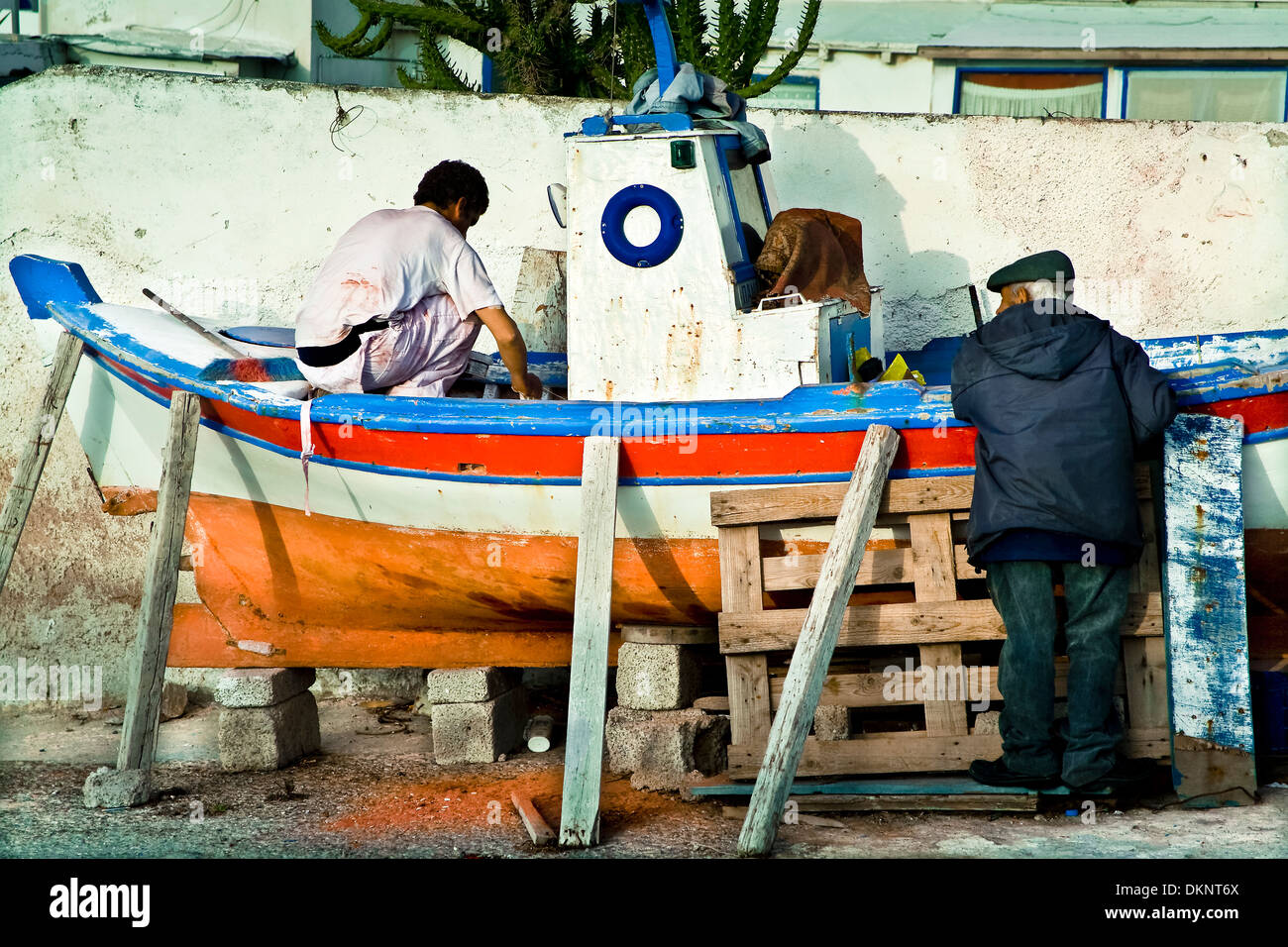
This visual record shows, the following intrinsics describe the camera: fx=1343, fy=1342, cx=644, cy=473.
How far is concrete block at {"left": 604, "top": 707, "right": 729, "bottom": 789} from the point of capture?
5.05m

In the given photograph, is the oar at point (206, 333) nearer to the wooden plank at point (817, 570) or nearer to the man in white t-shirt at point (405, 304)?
the man in white t-shirt at point (405, 304)

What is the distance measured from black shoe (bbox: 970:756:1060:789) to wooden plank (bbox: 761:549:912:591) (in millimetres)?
704

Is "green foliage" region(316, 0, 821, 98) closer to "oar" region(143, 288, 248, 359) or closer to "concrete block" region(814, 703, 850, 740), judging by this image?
"oar" region(143, 288, 248, 359)

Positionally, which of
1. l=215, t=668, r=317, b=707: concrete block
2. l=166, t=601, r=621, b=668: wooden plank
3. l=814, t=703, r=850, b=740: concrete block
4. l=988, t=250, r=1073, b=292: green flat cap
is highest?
l=988, t=250, r=1073, b=292: green flat cap

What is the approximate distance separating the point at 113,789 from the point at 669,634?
2136mm

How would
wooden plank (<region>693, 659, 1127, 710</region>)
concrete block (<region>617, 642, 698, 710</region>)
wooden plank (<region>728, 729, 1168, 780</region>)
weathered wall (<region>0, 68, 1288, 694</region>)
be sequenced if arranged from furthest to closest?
weathered wall (<region>0, 68, 1288, 694</region>) → concrete block (<region>617, 642, 698, 710</region>) → wooden plank (<region>693, 659, 1127, 710</region>) → wooden plank (<region>728, 729, 1168, 780</region>)

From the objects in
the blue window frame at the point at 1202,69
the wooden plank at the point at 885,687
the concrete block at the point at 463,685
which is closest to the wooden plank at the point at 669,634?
the wooden plank at the point at 885,687

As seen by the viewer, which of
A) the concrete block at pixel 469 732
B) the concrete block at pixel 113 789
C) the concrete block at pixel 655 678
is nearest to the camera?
the concrete block at pixel 113 789

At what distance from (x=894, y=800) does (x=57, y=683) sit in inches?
167

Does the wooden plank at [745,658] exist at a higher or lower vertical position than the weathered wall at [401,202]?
lower

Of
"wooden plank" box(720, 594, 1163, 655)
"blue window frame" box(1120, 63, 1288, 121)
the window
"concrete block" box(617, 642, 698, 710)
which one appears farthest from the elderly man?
the window

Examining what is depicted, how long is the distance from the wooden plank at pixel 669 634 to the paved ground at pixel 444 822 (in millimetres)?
562

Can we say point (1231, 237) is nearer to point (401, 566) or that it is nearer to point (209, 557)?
point (401, 566)

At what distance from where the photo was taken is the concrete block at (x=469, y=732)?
18.1 feet
